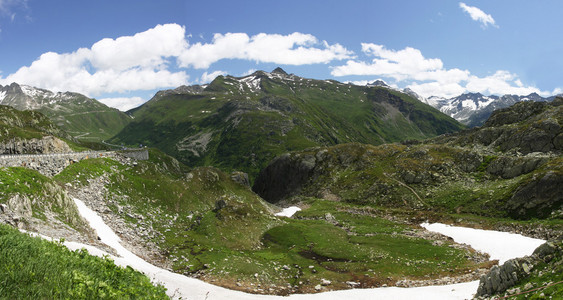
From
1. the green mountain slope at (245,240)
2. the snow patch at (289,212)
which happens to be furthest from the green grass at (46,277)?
the snow patch at (289,212)

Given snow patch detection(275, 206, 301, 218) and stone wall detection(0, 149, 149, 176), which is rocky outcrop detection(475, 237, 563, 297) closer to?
stone wall detection(0, 149, 149, 176)

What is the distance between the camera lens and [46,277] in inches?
427

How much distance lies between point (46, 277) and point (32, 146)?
480ft

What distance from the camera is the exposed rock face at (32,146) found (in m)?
120

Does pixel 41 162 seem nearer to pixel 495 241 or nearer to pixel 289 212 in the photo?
pixel 289 212

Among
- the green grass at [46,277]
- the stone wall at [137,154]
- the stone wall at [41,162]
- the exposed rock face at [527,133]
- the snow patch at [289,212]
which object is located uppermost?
the exposed rock face at [527,133]

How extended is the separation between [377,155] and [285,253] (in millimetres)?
97341

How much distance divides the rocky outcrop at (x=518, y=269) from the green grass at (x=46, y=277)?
1230 inches

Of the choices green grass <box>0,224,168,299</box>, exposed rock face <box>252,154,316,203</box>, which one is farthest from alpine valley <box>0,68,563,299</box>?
exposed rock face <box>252,154,316,203</box>

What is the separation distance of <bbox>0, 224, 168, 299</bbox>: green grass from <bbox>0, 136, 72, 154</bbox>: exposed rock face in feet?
433

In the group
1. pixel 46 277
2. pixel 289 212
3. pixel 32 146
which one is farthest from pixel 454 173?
pixel 32 146

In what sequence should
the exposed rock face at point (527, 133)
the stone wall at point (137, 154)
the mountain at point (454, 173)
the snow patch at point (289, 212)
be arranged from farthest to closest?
the exposed rock face at point (527, 133), the snow patch at point (289, 212), the stone wall at point (137, 154), the mountain at point (454, 173)

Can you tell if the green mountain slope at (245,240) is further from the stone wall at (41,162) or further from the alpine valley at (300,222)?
the stone wall at (41,162)

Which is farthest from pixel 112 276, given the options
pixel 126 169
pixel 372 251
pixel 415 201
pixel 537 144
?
pixel 537 144
